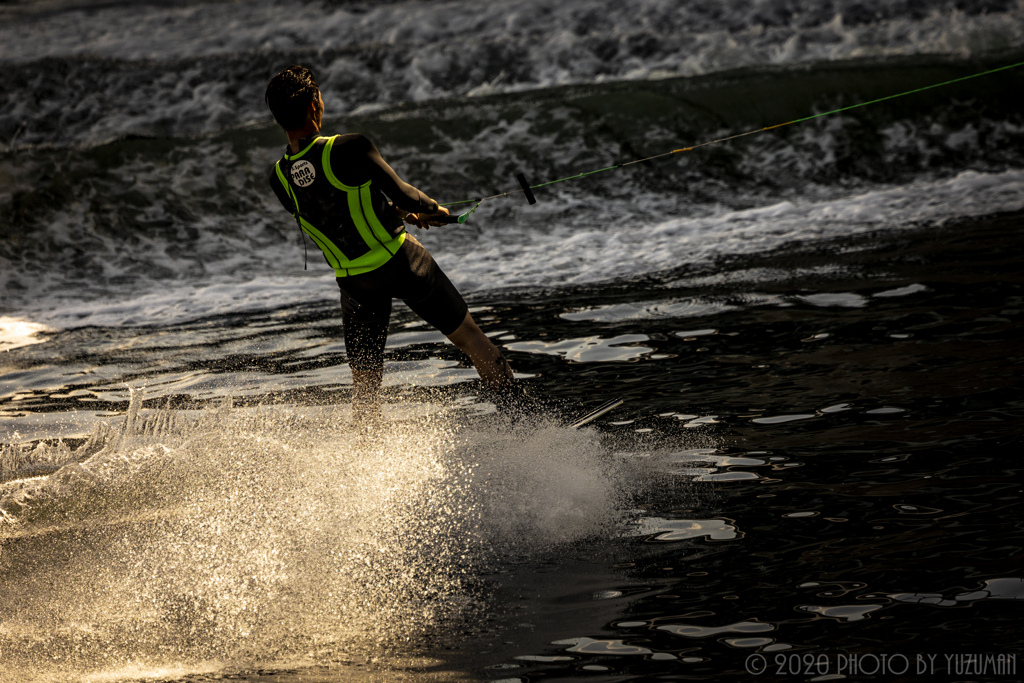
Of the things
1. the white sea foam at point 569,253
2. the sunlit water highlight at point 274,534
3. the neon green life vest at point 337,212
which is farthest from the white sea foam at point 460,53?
the sunlit water highlight at point 274,534

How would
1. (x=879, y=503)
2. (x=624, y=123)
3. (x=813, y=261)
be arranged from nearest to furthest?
(x=879, y=503) < (x=813, y=261) < (x=624, y=123)

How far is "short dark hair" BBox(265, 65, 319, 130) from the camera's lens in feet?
13.5

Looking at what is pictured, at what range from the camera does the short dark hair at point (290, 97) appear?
4125 mm

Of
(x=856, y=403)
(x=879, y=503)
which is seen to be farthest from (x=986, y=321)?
(x=879, y=503)

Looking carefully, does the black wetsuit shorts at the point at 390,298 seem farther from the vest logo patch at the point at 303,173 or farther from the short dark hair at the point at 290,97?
the short dark hair at the point at 290,97

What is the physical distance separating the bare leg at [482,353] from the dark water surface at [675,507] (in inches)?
8.9

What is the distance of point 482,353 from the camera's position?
15.6ft

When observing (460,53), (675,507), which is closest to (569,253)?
(675,507)

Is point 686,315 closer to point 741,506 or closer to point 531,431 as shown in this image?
point 531,431

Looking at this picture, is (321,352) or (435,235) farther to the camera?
(435,235)

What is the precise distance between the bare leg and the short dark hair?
1294mm

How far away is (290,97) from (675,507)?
247 cm

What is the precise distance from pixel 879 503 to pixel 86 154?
1317 cm

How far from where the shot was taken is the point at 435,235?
437 inches
